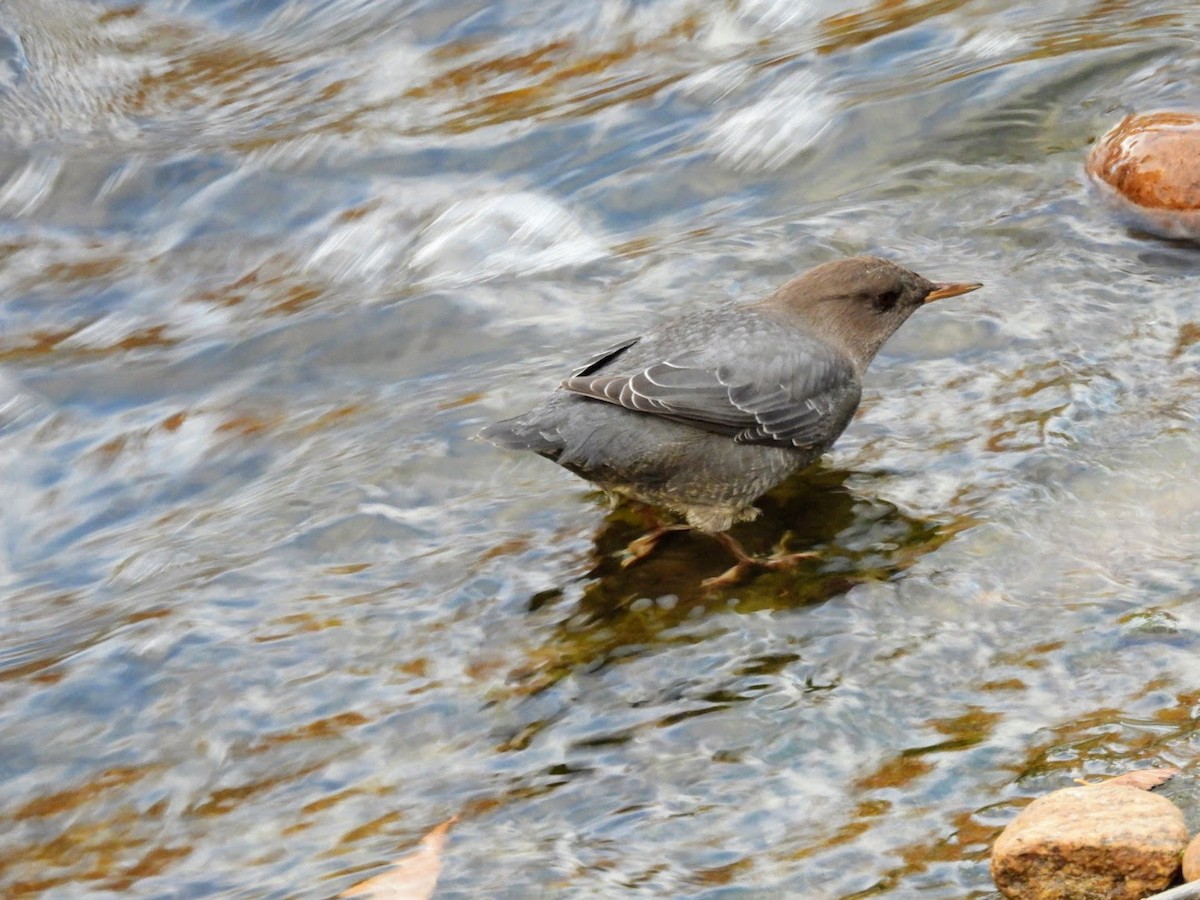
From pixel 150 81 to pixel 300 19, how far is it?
994 millimetres

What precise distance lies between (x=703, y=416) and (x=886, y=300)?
95 centimetres

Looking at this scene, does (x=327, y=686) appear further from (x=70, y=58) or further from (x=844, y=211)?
(x=70, y=58)

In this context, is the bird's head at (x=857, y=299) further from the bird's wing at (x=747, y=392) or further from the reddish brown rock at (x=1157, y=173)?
the reddish brown rock at (x=1157, y=173)

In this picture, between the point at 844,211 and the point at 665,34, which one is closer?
the point at 844,211

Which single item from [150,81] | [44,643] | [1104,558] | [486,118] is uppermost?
[150,81]

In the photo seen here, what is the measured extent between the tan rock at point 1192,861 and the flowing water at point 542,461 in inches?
21.2

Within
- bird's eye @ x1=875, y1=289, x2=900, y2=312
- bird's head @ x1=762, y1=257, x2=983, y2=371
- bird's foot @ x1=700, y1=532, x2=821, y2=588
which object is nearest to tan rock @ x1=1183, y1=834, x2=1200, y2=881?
bird's foot @ x1=700, y1=532, x2=821, y2=588

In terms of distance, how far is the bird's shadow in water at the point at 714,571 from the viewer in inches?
173

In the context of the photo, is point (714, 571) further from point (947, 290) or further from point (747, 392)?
point (947, 290)

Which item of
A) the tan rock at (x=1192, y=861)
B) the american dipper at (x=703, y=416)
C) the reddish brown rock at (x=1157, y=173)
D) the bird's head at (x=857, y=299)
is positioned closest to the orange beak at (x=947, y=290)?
the bird's head at (x=857, y=299)

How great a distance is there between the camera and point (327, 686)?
435 cm

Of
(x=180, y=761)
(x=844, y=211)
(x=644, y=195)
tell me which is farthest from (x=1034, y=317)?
(x=180, y=761)

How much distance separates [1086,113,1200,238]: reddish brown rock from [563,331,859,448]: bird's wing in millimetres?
1732

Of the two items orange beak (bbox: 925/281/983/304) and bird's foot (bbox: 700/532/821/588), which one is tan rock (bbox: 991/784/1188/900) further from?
orange beak (bbox: 925/281/983/304)
